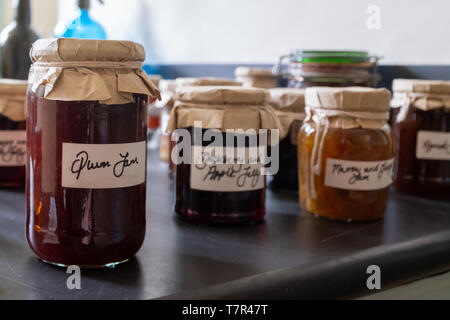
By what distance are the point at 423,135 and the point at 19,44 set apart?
3.51 ft

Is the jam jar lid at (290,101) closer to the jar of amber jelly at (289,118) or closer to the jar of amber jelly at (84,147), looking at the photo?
the jar of amber jelly at (289,118)

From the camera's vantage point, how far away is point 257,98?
768mm

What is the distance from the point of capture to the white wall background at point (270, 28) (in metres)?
1.10

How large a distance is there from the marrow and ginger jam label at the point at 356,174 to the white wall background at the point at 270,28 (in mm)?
369

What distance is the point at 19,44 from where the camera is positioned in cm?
150

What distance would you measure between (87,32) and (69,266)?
1140 millimetres

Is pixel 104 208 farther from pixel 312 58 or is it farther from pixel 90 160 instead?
pixel 312 58

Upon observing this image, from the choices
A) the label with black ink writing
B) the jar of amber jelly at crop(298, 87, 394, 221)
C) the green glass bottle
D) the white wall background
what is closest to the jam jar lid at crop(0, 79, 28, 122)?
the label with black ink writing

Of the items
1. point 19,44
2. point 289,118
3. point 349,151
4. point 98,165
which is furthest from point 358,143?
point 19,44

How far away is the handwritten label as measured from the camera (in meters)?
0.97

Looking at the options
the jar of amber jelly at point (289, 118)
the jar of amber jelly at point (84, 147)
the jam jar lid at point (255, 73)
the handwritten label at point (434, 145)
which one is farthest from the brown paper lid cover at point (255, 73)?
the jar of amber jelly at point (84, 147)

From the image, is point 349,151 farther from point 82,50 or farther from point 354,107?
point 82,50
